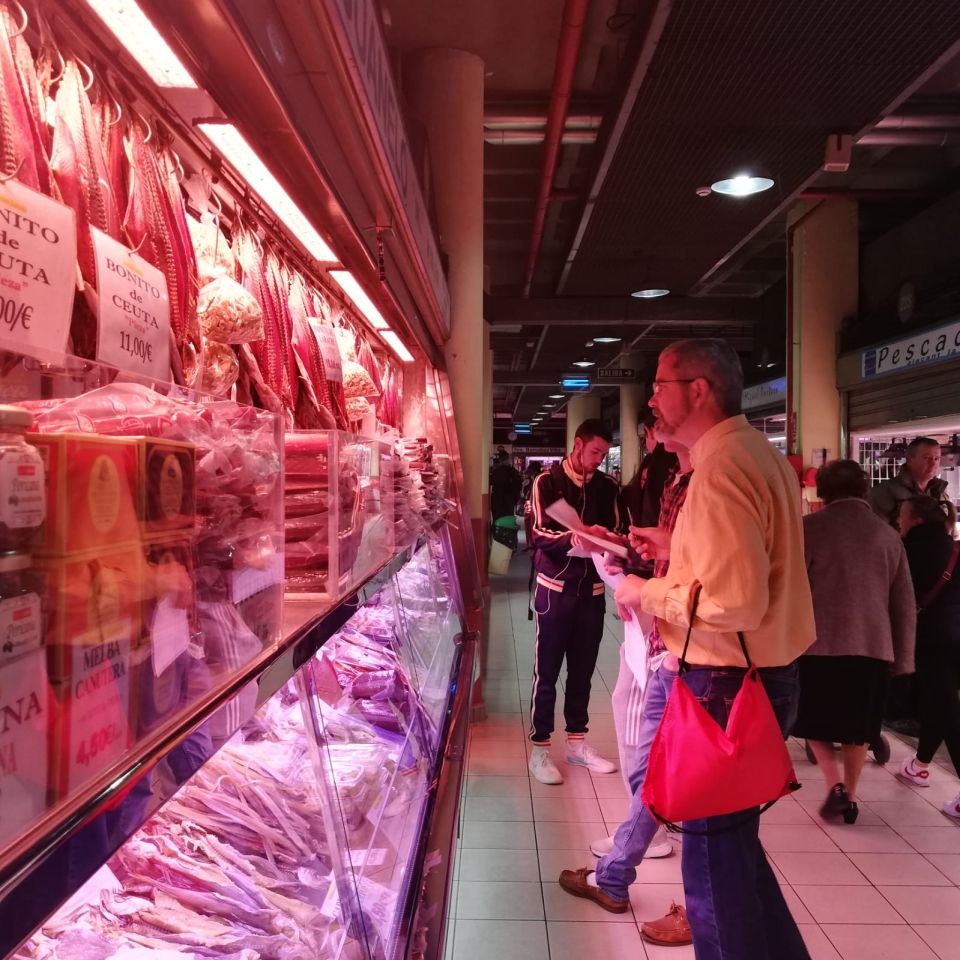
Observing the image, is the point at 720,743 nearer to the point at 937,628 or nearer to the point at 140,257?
the point at 140,257

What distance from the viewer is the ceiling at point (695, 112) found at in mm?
3967

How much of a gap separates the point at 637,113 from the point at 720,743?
423cm

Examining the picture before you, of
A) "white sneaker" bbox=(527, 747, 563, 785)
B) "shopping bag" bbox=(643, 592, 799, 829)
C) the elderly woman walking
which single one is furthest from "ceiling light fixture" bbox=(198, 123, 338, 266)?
"white sneaker" bbox=(527, 747, 563, 785)

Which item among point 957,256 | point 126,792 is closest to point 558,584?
point 126,792

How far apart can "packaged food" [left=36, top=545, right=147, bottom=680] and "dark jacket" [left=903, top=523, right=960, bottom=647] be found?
4173 millimetres

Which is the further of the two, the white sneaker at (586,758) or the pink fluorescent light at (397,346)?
the white sneaker at (586,758)

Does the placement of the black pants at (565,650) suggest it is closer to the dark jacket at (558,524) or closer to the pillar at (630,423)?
the dark jacket at (558,524)

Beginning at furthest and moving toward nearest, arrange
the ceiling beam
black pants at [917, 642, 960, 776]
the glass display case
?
the ceiling beam < black pants at [917, 642, 960, 776] < the glass display case

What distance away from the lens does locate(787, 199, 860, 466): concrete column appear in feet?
26.5

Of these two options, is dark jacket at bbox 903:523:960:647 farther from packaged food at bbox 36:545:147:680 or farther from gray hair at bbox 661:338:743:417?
packaged food at bbox 36:545:147:680

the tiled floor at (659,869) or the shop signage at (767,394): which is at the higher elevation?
the shop signage at (767,394)

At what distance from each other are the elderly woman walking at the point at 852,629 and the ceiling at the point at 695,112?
7.53 ft

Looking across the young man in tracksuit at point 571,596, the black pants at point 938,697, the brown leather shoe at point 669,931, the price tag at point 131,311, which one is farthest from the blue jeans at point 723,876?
the black pants at point 938,697

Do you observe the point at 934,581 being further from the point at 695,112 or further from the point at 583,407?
the point at 583,407
